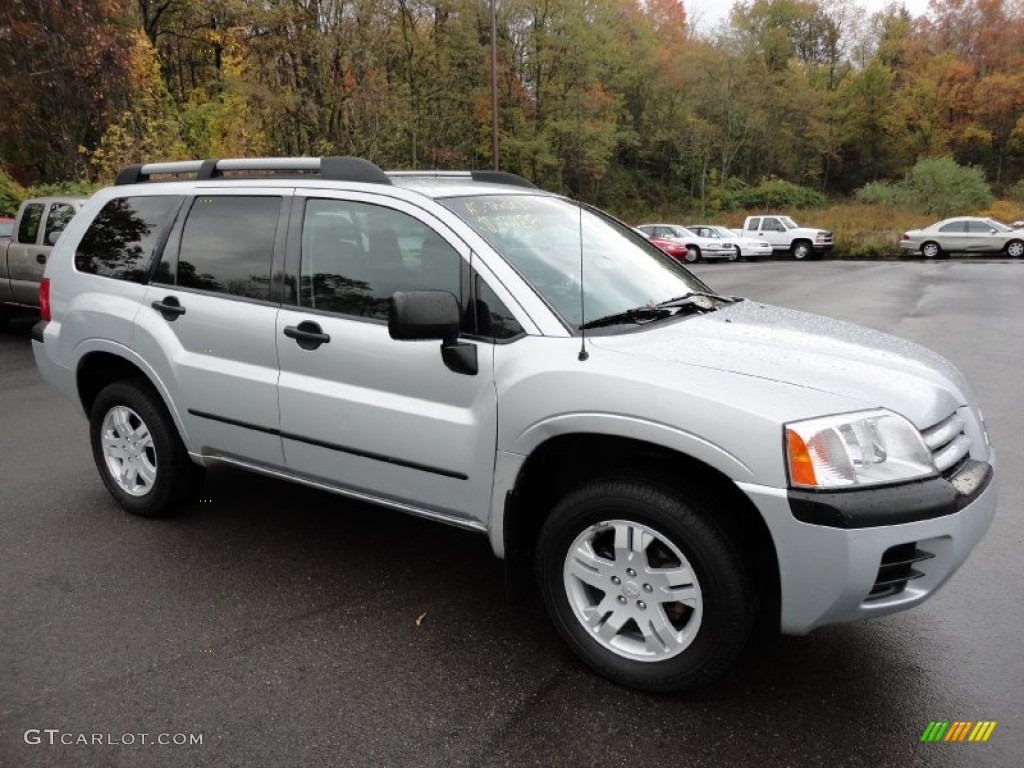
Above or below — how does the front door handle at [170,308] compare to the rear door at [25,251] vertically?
above

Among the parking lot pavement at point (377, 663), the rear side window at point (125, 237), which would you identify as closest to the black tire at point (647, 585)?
the parking lot pavement at point (377, 663)

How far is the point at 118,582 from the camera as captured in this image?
360 cm

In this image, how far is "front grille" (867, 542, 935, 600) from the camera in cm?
246

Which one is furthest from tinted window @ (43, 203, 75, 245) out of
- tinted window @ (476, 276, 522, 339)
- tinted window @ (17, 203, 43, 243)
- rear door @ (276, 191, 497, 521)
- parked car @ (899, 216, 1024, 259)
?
parked car @ (899, 216, 1024, 259)

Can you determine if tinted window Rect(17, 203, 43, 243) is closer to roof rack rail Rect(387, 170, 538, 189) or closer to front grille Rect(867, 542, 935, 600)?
roof rack rail Rect(387, 170, 538, 189)

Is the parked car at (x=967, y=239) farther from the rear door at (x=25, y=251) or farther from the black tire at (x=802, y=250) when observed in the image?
the rear door at (x=25, y=251)

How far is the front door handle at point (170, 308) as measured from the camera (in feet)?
12.9

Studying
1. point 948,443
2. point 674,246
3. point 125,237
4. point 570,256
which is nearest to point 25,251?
point 125,237

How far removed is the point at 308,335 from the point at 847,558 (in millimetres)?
2285

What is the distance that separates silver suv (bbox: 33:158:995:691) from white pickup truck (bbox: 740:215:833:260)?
31109mm

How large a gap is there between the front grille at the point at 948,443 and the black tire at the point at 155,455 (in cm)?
350

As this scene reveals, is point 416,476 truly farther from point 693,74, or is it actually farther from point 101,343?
point 693,74

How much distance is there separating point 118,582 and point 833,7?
84.9 metres

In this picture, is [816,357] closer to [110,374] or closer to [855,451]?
[855,451]
